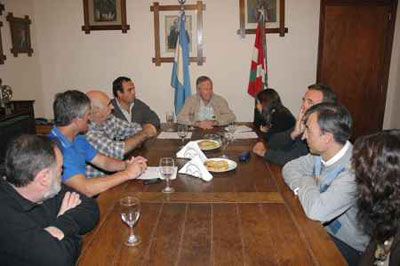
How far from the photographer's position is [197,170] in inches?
78.5

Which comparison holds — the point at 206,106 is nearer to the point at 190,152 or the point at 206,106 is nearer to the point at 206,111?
the point at 206,111

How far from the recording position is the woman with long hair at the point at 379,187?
123cm

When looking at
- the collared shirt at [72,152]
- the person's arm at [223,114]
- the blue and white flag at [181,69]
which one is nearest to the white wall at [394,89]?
the person's arm at [223,114]

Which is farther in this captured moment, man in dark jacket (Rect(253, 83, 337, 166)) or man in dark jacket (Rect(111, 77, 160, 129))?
man in dark jacket (Rect(111, 77, 160, 129))

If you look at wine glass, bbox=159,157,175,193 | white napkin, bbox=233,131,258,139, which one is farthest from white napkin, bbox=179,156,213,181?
white napkin, bbox=233,131,258,139

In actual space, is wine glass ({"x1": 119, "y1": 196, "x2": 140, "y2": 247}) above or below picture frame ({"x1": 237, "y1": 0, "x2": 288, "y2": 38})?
below

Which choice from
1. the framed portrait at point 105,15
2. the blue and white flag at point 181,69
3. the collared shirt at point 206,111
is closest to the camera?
the collared shirt at point 206,111

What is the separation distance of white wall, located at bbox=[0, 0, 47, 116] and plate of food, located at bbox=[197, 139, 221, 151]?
2742 millimetres

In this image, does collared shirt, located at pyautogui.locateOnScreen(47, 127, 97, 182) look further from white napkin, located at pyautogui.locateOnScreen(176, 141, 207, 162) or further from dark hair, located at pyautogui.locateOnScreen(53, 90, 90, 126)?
white napkin, located at pyautogui.locateOnScreen(176, 141, 207, 162)

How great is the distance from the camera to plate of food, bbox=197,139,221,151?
2.56 meters

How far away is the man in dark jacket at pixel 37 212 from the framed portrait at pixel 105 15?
3.79 metres

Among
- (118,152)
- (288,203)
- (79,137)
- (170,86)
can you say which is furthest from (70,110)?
(170,86)

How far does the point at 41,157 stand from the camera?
4.22 ft

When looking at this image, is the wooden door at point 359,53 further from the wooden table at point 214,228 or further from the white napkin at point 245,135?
the wooden table at point 214,228
